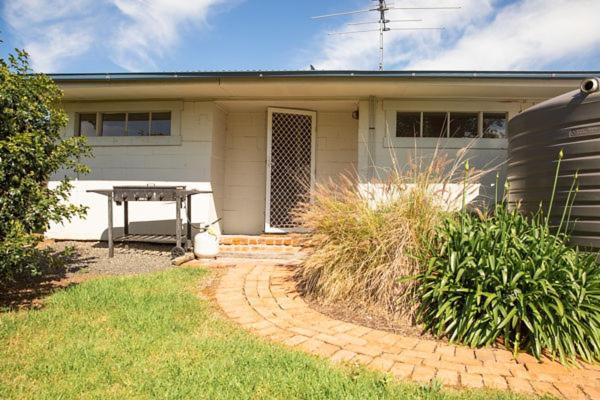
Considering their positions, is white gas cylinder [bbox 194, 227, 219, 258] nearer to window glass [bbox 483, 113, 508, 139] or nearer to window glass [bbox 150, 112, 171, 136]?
window glass [bbox 150, 112, 171, 136]

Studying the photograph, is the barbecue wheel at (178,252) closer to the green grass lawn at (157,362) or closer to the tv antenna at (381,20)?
the green grass lawn at (157,362)

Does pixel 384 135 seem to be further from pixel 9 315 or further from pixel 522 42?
pixel 9 315

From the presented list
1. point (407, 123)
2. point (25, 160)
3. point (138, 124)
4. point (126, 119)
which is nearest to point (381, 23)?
point (407, 123)

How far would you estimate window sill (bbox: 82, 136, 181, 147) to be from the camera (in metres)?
6.48

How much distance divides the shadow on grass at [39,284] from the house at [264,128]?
2.13m

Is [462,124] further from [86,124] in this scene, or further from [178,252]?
[86,124]

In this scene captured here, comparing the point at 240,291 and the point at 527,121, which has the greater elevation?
the point at 527,121

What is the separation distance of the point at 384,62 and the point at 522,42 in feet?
10.0

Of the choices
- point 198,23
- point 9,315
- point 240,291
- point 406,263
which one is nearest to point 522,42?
point 198,23

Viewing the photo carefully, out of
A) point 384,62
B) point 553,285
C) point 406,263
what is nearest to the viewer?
point 553,285

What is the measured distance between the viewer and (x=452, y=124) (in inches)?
245

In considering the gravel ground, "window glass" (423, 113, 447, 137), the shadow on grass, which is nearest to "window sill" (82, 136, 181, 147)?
the gravel ground

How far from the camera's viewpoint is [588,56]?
30.1 feet

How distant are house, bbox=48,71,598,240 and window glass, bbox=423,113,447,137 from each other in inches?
0.7
